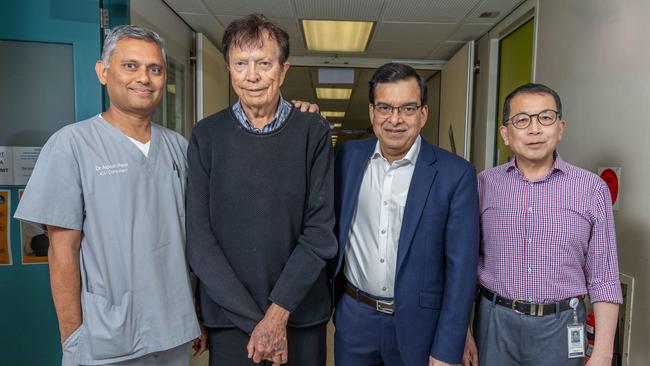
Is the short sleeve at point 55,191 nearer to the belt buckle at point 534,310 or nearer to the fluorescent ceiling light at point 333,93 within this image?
the belt buckle at point 534,310

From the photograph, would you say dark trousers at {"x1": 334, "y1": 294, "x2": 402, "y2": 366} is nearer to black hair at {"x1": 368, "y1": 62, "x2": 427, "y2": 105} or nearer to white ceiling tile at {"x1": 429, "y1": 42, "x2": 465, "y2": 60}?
black hair at {"x1": 368, "y1": 62, "x2": 427, "y2": 105}

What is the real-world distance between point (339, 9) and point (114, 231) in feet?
8.80

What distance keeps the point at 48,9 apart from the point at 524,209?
93.5 inches

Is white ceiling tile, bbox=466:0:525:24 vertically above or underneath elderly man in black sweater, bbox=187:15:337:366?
above

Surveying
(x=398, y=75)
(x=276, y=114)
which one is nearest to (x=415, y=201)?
(x=398, y=75)

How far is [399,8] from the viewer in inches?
128

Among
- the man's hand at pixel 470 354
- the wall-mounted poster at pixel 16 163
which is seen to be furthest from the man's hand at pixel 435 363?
the wall-mounted poster at pixel 16 163

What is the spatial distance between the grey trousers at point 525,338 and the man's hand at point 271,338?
30.9 inches

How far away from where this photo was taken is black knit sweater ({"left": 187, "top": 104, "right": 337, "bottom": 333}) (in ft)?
4.00

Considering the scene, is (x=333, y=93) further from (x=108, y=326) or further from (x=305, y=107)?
(x=108, y=326)

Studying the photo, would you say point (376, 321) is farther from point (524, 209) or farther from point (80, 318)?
point (80, 318)

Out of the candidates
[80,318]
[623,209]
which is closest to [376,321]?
[80,318]

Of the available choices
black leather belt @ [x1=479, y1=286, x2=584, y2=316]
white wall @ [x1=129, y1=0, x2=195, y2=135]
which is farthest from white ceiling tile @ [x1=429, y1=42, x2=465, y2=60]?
black leather belt @ [x1=479, y1=286, x2=584, y2=316]

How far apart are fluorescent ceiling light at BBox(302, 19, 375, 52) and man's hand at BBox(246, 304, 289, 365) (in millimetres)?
2970
